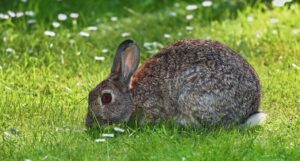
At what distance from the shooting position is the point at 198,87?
8227mm

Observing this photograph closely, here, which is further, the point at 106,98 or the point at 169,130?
the point at 106,98

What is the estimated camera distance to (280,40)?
422 inches

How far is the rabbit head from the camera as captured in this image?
8.25 meters

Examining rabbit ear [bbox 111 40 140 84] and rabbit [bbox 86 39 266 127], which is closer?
→ rabbit [bbox 86 39 266 127]

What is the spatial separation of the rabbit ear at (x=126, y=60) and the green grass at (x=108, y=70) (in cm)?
49

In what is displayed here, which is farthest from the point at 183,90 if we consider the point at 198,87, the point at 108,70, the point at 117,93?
the point at 108,70

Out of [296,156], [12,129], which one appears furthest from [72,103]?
[296,156]

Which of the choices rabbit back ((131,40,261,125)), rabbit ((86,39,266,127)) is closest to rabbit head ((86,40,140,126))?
rabbit ((86,39,266,127))

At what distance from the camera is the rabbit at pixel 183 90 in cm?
821

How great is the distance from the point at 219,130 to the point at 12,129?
5.75ft

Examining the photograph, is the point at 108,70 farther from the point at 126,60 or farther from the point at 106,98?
the point at 106,98

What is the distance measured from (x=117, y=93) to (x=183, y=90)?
23.1 inches

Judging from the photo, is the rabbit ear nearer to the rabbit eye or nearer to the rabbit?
the rabbit

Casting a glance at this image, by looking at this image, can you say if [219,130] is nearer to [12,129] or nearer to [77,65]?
[12,129]
